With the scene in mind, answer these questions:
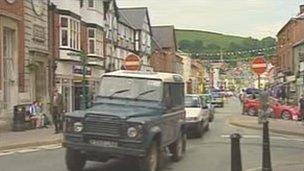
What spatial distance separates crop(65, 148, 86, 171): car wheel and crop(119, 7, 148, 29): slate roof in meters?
59.7

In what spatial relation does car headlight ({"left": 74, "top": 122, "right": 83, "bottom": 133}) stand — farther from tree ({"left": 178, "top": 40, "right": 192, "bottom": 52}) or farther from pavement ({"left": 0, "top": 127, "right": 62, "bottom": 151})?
tree ({"left": 178, "top": 40, "right": 192, "bottom": 52})

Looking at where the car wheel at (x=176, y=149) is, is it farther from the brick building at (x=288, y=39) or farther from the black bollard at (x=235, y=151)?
the brick building at (x=288, y=39)

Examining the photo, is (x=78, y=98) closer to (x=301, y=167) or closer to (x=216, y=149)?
(x=216, y=149)

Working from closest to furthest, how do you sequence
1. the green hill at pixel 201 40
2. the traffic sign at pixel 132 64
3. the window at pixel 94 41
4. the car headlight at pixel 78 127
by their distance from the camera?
the car headlight at pixel 78 127 < the traffic sign at pixel 132 64 < the window at pixel 94 41 < the green hill at pixel 201 40

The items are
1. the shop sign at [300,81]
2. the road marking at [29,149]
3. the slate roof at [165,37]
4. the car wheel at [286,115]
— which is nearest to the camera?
the road marking at [29,149]

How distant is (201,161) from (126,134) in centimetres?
450

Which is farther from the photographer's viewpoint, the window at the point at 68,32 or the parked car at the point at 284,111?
the parked car at the point at 284,111

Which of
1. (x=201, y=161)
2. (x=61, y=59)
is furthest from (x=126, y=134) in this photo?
(x=61, y=59)

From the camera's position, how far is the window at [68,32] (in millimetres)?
39219

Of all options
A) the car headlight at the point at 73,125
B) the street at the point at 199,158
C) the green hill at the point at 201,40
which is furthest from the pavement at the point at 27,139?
the green hill at the point at 201,40

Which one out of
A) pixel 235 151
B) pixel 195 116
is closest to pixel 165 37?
pixel 195 116

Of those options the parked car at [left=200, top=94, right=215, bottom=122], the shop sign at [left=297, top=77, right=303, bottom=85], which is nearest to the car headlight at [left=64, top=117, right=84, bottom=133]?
the parked car at [left=200, top=94, right=215, bottom=122]

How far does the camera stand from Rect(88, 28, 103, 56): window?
46.8m

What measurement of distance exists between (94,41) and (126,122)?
114 ft
